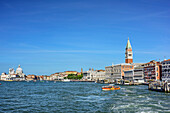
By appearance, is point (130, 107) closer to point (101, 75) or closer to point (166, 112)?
point (166, 112)

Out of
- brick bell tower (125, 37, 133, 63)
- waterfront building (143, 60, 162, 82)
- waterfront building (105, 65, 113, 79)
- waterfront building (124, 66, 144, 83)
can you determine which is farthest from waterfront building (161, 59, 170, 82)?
waterfront building (105, 65, 113, 79)

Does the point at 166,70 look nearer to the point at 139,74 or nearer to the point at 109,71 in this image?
the point at 139,74

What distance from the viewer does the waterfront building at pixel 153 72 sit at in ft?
338

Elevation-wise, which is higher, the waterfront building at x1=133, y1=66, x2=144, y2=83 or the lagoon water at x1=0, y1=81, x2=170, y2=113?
the waterfront building at x1=133, y1=66, x2=144, y2=83

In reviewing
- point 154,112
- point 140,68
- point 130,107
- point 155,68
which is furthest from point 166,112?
point 140,68

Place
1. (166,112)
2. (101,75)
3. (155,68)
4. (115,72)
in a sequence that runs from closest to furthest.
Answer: (166,112), (155,68), (115,72), (101,75)

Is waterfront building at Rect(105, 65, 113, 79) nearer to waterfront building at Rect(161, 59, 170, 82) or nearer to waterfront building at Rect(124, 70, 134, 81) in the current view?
waterfront building at Rect(124, 70, 134, 81)

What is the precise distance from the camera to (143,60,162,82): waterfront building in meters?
103

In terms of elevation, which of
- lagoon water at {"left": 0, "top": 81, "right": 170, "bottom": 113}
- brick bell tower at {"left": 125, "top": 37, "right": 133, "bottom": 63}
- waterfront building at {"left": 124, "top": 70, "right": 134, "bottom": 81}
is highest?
brick bell tower at {"left": 125, "top": 37, "right": 133, "bottom": 63}

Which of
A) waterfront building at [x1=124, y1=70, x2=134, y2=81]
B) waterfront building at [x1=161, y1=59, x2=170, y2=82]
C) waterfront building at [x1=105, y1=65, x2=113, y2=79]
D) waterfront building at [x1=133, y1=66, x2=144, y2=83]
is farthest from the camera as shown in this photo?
waterfront building at [x1=105, y1=65, x2=113, y2=79]

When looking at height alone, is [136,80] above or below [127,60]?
below

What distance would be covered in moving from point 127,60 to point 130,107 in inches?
4699

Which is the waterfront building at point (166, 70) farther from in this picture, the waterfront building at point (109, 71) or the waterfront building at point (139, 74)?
the waterfront building at point (109, 71)

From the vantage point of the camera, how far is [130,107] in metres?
32.4
